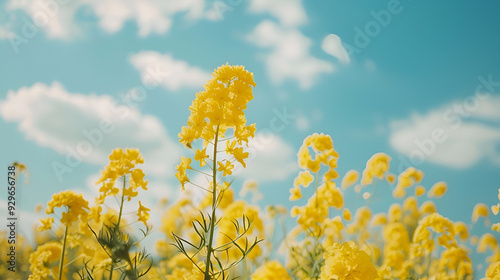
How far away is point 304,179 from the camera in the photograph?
12.7ft

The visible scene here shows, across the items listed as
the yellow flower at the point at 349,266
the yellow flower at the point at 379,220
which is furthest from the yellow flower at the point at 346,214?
the yellow flower at the point at 379,220

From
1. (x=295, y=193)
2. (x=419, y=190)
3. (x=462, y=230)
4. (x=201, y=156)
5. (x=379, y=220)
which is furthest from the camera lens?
(x=379, y=220)

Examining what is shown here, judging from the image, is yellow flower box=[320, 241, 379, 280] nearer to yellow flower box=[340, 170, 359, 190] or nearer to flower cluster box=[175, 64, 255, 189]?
flower cluster box=[175, 64, 255, 189]

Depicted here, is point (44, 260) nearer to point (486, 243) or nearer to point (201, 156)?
point (201, 156)

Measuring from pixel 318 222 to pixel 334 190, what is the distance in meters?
0.32

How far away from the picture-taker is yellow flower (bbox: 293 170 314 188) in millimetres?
3850

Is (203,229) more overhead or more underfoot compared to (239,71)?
more underfoot

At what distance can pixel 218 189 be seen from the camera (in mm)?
2154

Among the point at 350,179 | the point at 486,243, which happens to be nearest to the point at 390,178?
the point at 350,179

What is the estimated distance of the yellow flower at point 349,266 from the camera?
2090 millimetres

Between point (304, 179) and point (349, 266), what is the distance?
5.92 ft

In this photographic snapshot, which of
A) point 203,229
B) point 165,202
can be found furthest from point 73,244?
point 165,202

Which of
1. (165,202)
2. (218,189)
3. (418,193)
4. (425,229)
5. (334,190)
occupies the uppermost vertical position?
(165,202)

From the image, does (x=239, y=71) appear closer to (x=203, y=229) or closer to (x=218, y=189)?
(x=218, y=189)
